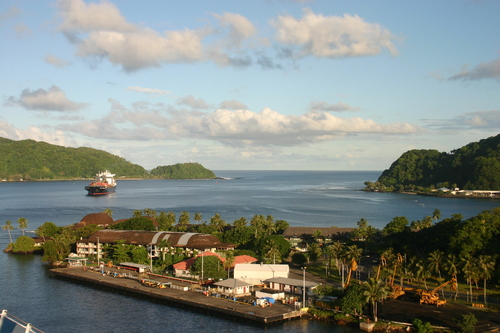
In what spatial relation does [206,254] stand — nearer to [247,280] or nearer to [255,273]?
[247,280]

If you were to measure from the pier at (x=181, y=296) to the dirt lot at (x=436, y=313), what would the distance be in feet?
31.0

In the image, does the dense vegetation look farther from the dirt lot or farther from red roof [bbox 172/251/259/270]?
→ the dirt lot

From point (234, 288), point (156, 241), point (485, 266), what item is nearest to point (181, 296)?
point (234, 288)

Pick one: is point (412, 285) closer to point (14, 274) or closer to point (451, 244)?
point (451, 244)

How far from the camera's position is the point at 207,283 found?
201 feet

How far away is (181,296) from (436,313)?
92.7ft

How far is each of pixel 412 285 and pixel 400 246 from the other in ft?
43.1

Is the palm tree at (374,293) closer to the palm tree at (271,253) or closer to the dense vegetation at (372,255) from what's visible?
the dense vegetation at (372,255)

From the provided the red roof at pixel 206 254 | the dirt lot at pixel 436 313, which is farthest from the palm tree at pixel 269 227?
the dirt lot at pixel 436 313

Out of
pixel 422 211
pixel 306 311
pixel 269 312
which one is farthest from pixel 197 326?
pixel 422 211

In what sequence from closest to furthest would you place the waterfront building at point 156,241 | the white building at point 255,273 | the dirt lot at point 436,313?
the dirt lot at point 436,313 < the white building at point 255,273 < the waterfront building at point 156,241

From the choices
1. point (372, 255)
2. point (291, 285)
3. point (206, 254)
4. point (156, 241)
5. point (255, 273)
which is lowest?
point (372, 255)

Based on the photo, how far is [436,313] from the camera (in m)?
46.8

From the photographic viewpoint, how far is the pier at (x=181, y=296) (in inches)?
1908
